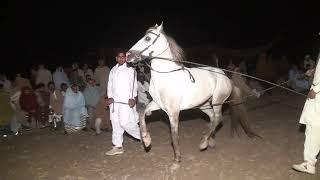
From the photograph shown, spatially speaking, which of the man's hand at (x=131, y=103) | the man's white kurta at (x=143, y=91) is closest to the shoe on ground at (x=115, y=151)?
the man's hand at (x=131, y=103)

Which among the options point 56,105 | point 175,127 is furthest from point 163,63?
point 56,105

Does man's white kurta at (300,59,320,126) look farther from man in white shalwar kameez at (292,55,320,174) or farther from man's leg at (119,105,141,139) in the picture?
man's leg at (119,105,141,139)

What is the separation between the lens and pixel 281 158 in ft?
25.7

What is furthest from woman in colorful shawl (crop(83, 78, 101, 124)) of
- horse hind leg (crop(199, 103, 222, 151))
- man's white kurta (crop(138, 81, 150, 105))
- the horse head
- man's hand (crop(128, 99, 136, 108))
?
the horse head

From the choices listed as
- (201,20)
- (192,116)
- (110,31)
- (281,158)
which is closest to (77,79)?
(192,116)

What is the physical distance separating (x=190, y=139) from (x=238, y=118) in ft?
3.93

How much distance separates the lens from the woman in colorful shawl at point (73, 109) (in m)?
11.1

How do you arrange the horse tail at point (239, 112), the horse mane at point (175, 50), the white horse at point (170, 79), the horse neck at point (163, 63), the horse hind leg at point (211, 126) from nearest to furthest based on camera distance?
1. the white horse at point (170, 79)
2. the horse neck at point (163, 63)
3. the horse mane at point (175, 50)
4. the horse hind leg at point (211, 126)
5. the horse tail at point (239, 112)

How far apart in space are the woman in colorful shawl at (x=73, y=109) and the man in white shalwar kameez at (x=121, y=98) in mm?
2712

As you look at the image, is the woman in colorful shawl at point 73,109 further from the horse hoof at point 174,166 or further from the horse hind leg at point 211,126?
the horse hoof at point 174,166

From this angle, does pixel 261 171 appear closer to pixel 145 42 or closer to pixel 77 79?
pixel 145 42

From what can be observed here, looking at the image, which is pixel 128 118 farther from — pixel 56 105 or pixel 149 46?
pixel 56 105

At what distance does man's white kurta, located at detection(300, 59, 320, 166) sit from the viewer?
6.62 m

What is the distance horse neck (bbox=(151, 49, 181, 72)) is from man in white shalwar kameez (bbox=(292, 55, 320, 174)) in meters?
2.29
